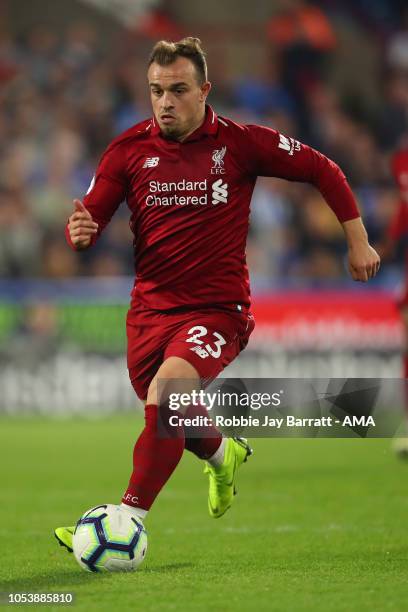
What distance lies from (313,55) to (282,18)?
0.74 meters

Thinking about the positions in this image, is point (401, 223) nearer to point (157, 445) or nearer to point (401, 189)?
point (401, 189)

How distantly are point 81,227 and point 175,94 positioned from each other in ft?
2.45

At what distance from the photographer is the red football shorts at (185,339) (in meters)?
5.59

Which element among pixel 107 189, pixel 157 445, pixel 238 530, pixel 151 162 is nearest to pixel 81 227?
pixel 107 189

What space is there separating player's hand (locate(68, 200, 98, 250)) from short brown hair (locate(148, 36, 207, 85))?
0.75 metres

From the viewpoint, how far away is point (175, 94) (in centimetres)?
569

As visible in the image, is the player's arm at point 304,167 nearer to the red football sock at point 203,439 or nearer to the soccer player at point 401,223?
the red football sock at point 203,439

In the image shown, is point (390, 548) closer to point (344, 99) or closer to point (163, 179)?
point (163, 179)

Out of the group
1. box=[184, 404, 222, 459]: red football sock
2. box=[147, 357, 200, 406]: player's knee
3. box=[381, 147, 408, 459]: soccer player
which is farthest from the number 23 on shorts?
box=[381, 147, 408, 459]: soccer player

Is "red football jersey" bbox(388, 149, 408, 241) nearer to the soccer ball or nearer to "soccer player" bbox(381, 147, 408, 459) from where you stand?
"soccer player" bbox(381, 147, 408, 459)

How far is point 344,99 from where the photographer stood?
19.3 meters

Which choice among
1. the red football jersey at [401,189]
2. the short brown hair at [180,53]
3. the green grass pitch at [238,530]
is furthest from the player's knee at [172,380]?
the red football jersey at [401,189]

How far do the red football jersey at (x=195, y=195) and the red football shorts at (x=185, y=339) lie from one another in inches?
2.5

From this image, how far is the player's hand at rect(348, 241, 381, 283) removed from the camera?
18.6ft
